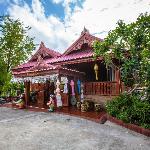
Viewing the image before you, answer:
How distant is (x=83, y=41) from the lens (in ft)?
57.5

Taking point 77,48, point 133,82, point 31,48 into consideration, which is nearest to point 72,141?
point 133,82

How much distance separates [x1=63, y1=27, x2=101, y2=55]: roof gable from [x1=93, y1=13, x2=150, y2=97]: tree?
11.1 feet

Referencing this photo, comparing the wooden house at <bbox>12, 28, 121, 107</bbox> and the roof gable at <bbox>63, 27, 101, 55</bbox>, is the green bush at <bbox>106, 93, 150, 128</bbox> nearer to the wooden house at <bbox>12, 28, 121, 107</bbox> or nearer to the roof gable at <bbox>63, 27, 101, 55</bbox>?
the wooden house at <bbox>12, 28, 121, 107</bbox>

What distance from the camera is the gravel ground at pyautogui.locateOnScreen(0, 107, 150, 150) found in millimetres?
9203

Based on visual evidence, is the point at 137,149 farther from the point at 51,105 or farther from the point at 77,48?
the point at 77,48

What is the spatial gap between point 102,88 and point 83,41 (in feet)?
11.9

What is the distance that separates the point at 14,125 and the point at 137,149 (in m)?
6.09

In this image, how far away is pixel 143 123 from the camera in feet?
37.3

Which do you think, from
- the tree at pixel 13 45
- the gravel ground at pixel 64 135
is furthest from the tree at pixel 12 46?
the gravel ground at pixel 64 135

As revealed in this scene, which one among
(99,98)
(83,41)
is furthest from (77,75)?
(83,41)

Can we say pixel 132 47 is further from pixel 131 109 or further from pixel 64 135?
pixel 64 135

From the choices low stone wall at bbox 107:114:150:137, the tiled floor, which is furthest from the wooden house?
low stone wall at bbox 107:114:150:137

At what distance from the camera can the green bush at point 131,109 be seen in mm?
11508

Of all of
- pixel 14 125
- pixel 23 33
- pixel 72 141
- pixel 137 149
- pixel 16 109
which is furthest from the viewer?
pixel 23 33
